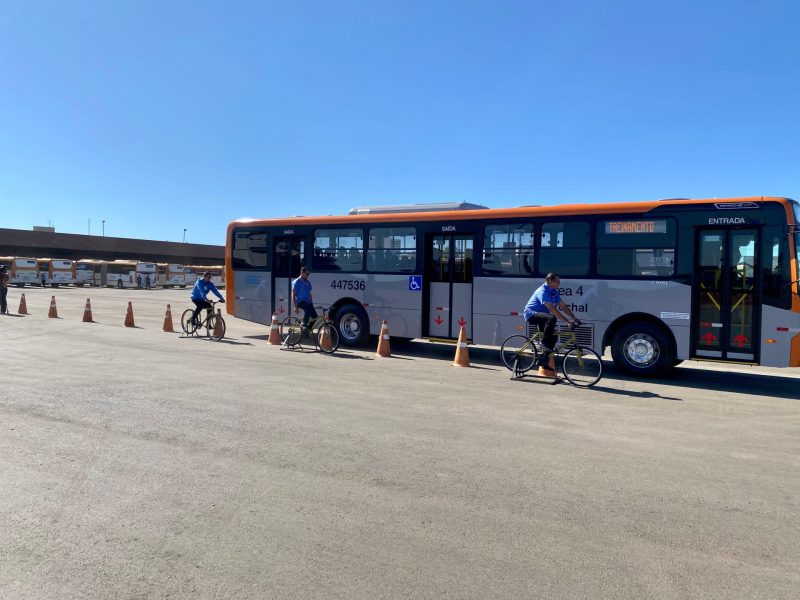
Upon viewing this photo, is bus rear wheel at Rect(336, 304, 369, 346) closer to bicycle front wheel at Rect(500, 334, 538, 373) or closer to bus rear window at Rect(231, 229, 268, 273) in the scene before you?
bus rear window at Rect(231, 229, 268, 273)

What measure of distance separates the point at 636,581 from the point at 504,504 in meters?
1.27

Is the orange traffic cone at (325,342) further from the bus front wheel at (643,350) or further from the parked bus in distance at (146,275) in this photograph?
the parked bus in distance at (146,275)

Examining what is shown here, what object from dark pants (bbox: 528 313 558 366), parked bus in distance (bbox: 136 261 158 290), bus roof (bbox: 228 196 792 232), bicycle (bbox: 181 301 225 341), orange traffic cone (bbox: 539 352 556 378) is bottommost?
orange traffic cone (bbox: 539 352 556 378)

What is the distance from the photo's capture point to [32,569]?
352cm

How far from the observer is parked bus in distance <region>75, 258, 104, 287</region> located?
188 feet

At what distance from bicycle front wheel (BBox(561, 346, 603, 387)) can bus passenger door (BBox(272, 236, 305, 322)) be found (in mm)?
8060

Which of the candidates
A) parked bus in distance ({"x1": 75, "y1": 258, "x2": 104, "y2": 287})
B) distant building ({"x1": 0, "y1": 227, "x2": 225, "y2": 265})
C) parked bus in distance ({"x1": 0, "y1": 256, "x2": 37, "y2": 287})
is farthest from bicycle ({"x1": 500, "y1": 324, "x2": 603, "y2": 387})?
distant building ({"x1": 0, "y1": 227, "x2": 225, "y2": 265})

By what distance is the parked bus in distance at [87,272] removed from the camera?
57.3 metres

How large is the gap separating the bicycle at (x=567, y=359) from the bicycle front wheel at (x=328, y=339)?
4.31 metres

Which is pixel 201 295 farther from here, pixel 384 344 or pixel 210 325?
pixel 384 344

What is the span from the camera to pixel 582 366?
1032 centimetres

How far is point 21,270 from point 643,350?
55.6m

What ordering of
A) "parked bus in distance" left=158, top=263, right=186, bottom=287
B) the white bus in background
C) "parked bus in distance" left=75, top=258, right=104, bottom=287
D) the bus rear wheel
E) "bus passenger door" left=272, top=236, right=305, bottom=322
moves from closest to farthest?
the bus rear wheel < "bus passenger door" left=272, top=236, right=305, bottom=322 < the white bus in background < "parked bus in distance" left=75, top=258, right=104, bottom=287 < "parked bus in distance" left=158, top=263, right=186, bottom=287

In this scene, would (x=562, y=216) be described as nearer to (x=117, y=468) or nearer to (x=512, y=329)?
(x=512, y=329)
